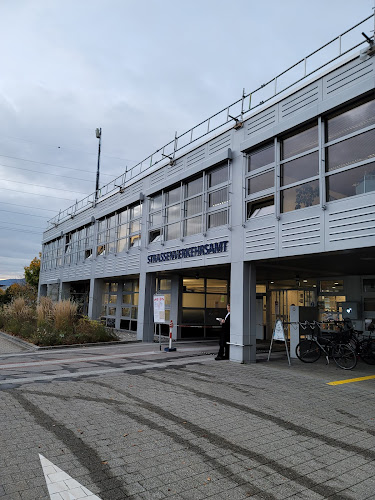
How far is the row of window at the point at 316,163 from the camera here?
8.39 meters

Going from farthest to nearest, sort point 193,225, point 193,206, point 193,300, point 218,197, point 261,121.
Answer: point 193,300
point 193,206
point 193,225
point 218,197
point 261,121

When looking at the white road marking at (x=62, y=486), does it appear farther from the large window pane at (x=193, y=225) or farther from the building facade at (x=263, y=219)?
the large window pane at (x=193, y=225)

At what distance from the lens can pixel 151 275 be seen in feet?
54.8

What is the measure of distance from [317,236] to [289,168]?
218cm

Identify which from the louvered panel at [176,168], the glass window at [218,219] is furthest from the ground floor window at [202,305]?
the glass window at [218,219]

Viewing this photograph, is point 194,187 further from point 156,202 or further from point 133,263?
point 133,263

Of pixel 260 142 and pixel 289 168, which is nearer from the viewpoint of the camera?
pixel 289 168

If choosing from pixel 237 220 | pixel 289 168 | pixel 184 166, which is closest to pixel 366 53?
pixel 289 168

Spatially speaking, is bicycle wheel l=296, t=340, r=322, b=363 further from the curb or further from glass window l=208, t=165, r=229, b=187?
the curb

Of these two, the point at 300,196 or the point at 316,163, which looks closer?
the point at 316,163

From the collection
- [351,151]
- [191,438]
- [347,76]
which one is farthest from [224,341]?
[347,76]

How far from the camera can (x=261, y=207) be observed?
10.9 metres

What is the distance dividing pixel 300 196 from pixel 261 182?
1598 mm

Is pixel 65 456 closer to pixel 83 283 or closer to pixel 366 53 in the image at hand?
pixel 366 53
